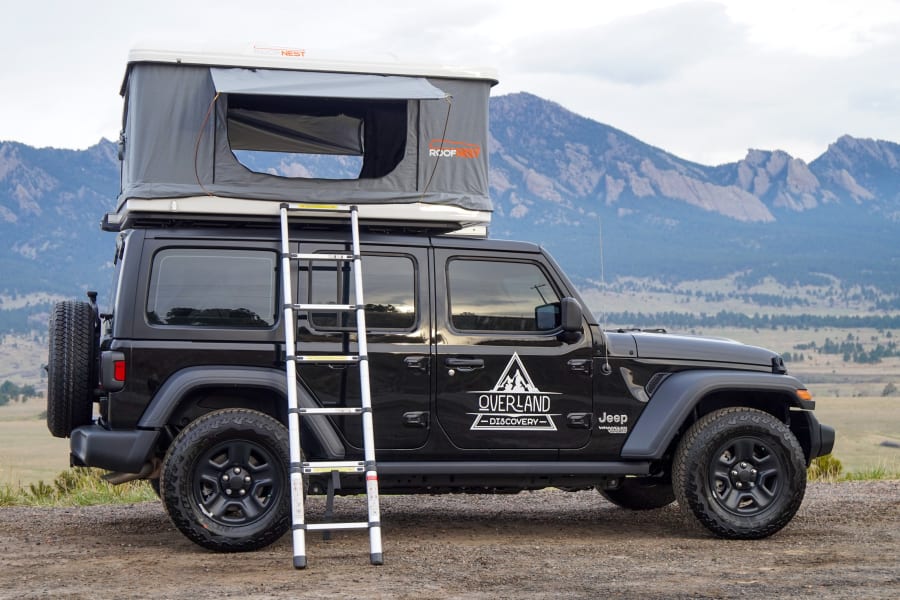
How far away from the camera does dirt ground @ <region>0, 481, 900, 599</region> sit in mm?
6902

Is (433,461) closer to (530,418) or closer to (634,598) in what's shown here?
(530,418)

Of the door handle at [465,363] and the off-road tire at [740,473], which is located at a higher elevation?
the door handle at [465,363]

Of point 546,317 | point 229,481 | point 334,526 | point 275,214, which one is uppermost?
point 275,214

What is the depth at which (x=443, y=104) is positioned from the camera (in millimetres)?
8898

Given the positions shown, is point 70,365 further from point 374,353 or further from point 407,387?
point 407,387

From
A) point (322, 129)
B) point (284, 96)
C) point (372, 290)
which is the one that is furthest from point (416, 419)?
point (322, 129)

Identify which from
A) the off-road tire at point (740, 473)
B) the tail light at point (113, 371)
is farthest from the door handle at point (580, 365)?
the tail light at point (113, 371)

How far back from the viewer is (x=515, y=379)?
8.52 meters

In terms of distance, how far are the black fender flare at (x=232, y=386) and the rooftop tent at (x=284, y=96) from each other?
1.09m

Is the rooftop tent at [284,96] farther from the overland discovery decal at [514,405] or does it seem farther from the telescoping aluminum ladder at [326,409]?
the overland discovery decal at [514,405]

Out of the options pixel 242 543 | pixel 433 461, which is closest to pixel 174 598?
pixel 242 543

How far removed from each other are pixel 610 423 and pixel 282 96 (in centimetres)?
311

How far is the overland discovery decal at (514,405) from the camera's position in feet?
27.8

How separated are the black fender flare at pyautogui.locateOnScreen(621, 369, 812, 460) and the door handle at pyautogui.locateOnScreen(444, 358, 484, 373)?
114cm
